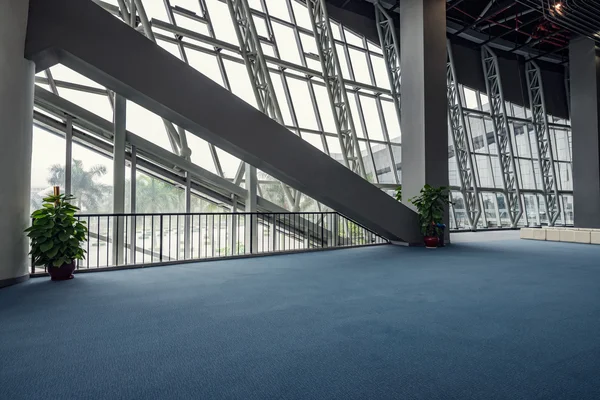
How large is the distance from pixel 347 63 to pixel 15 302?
10.0 meters

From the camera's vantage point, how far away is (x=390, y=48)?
11.5m

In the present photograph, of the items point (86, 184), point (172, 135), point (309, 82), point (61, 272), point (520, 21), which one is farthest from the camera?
point (520, 21)

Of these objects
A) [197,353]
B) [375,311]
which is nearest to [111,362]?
[197,353]

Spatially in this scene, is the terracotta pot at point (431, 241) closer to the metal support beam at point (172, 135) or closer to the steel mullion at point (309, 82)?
the steel mullion at point (309, 82)

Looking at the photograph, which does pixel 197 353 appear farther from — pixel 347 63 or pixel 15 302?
pixel 347 63

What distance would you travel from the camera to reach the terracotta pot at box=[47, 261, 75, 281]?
449 cm

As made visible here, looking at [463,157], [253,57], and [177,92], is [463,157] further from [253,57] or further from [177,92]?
[177,92]

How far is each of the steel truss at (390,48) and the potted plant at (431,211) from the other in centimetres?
452

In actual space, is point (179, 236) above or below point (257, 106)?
below

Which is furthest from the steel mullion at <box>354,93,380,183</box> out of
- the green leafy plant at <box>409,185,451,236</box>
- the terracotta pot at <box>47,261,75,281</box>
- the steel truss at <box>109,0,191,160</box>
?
the terracotta pot at <box>47,261,75,281</box>

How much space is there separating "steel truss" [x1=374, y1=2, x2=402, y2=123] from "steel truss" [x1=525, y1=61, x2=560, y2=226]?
6.91m

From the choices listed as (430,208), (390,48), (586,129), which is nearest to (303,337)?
(430,208)

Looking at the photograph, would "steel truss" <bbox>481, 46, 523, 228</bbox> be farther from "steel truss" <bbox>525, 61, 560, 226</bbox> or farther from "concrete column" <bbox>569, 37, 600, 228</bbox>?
"steel truss" <bbox>525, 61, 560, 226</bbox>

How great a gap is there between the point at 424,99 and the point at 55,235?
740 cm
